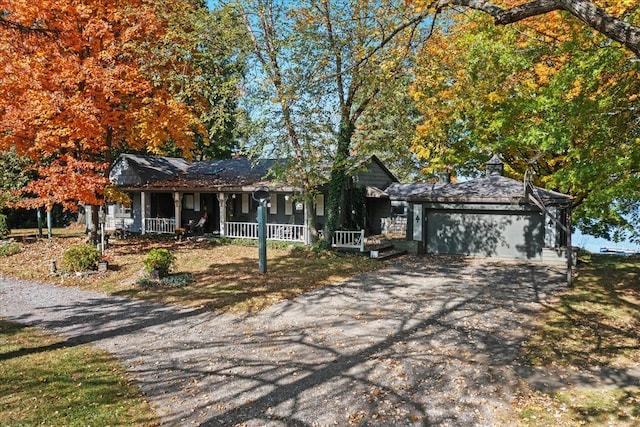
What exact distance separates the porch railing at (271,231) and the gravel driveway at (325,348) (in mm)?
7566

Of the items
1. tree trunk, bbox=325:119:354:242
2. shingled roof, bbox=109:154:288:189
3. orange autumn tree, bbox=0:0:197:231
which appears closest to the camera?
orange autumn tree, bbox=0:0:197:231

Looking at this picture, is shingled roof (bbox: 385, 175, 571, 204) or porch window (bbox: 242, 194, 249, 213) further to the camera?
porch window (bbox: 242, 194, 249, 213)

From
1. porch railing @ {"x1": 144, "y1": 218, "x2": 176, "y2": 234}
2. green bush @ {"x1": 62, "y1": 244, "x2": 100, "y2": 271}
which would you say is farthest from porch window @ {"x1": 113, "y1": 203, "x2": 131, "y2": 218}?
green bush @ {"x1": 62, "y1": 244, "x2": 100, "y2": 271}

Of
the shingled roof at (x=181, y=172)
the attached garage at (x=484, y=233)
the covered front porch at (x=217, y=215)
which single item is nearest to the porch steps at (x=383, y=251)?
the attached garage at (x=484, y=233)

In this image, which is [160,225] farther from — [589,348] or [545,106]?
[589,348]

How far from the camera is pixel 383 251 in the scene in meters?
18.5

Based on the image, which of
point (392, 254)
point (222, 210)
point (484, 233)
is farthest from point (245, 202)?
point (484, 233)

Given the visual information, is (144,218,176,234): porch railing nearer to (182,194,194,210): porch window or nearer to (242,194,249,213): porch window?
(182,194,194,210): porch window

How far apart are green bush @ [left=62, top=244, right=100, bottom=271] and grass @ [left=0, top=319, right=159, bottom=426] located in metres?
5.89

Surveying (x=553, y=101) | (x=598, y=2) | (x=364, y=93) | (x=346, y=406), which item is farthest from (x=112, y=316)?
(x=598, y=2)

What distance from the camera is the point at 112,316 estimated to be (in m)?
9.48

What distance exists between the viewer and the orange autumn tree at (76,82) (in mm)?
13781

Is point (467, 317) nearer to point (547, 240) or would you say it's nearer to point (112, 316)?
point (112, 316)

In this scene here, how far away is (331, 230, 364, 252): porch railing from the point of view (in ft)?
60.8
